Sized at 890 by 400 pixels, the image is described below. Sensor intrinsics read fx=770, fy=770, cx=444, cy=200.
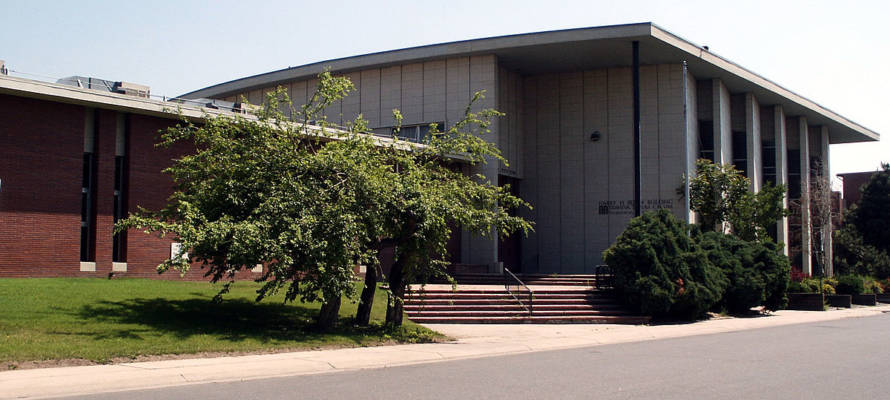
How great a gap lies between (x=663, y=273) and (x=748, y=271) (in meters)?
5.03

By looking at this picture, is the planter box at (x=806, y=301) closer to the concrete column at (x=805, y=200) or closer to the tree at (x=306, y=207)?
the concrete column at (x=805, y=200)

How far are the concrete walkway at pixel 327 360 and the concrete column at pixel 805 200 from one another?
947 inches

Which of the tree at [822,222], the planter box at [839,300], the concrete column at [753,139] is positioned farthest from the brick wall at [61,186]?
the tree at [822,222]

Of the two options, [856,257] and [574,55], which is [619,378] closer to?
[574,55]

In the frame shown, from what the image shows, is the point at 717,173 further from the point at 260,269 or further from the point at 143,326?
the point at 143,326

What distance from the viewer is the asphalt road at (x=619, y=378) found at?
1036 cm

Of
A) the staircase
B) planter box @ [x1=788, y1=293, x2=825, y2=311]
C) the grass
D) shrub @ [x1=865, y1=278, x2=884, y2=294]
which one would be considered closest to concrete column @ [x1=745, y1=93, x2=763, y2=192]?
shrub @ [x1=865, y1=278, x2=884, y2=294]

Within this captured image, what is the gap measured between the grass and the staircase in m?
2.25

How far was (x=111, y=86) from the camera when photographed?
1017 inches

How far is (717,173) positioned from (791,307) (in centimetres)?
687

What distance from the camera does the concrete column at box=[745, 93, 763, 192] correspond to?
4191cm

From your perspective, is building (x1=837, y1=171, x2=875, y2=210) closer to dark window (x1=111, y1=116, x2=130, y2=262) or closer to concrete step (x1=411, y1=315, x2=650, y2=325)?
concrete step (x1=411, y1=315, x2=650, y2=325)

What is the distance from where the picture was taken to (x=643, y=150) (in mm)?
38031

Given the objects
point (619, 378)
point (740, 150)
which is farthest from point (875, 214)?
point (619, 378)
